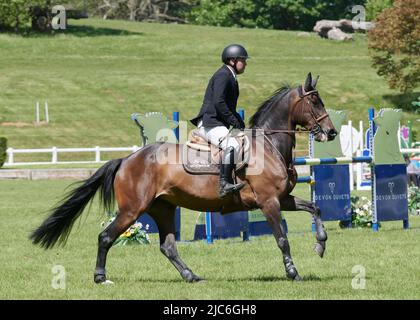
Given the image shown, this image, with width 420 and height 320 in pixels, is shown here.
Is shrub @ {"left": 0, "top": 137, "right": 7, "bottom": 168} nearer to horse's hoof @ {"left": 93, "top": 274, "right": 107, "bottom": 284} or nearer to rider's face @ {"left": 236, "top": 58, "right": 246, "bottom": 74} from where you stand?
horse's hoof @ {"left": 93, "top": 274, "right": 107, "bottom": 284}

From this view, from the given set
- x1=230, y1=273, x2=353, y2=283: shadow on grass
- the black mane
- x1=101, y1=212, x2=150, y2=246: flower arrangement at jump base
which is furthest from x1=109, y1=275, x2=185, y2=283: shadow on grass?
x1=101, y1=212, x2=150, y2=246: flower arrangement at jump base

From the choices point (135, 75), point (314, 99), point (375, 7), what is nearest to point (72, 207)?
point (314, 99)

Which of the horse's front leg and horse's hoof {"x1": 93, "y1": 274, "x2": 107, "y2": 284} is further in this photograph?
horse's hoof {"x1": 93, "y1": 274, "x2": 107, "y2": 284}

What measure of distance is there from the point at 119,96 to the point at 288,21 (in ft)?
143

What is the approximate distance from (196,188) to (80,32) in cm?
6491

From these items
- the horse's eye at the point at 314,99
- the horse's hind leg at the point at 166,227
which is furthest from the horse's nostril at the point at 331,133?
the horse's hind leg at the point at 166,227

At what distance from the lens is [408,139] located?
32156 mm

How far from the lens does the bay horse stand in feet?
38.0

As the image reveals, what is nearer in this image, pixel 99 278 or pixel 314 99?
pixel 99 278

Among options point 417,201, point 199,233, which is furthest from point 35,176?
point 199,233

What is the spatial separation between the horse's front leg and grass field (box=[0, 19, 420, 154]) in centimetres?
A: 3645

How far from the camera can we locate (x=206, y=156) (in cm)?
1183

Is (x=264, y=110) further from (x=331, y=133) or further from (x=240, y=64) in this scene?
(x=331, y=133)
